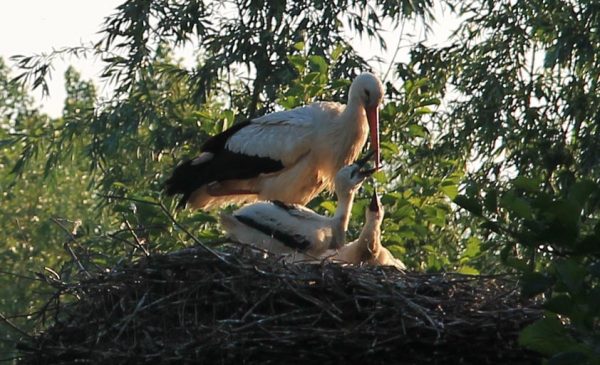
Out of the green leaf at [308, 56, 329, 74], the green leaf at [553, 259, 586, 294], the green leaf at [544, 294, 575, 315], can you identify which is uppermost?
the green leaf at [308, 56, 329, 74]

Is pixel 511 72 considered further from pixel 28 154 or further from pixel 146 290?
pixel 146 290

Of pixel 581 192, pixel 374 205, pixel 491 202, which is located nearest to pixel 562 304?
pixel 581 192

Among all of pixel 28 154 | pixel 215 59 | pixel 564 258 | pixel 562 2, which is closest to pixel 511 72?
pixel 562 2

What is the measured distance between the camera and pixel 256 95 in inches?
591

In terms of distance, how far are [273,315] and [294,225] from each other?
2.13m

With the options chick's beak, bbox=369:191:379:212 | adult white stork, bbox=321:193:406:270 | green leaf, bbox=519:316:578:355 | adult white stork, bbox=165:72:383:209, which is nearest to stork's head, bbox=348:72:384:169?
adult white stork, bbox=165:72:383:209

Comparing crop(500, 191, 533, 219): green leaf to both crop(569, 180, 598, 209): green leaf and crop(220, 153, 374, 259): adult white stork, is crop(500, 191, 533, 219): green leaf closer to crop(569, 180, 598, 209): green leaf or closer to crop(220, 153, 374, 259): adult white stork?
crop(569, 180, 598, 209): green leaf

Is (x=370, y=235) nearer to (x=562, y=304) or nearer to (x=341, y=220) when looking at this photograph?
(x=341, y=220)

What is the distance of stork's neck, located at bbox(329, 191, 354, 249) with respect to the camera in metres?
9.62

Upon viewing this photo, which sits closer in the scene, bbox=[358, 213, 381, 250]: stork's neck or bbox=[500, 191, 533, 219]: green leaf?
bbox=[500, 191, 533, 219]: green leaf

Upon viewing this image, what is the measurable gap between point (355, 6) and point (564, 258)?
9261mm

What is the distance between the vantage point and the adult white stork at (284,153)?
11031 mm

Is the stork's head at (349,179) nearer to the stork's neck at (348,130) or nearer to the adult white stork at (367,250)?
the adult white stork at (367,250)

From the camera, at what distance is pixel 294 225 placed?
9617 mm
